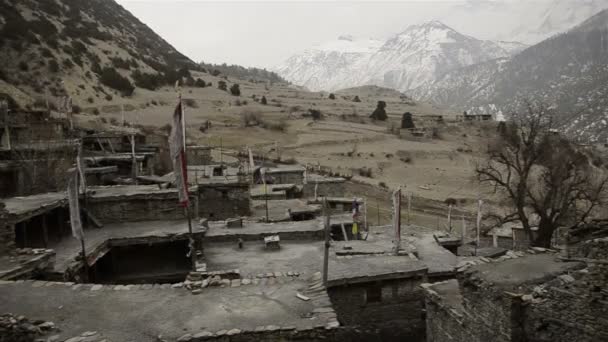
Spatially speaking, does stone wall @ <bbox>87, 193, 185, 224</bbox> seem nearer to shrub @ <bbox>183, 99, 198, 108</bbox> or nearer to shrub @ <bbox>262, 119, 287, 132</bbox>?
shrub @ <bbox>262, 119, 287, 132</bbox>

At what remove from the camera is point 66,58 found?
2105 inches

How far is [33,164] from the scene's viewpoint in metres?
21.0

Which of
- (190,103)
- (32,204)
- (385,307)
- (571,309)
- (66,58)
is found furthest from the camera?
(190,103)

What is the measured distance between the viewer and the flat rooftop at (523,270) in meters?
10.2

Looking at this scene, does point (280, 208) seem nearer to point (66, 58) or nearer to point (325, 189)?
point (325, 189)

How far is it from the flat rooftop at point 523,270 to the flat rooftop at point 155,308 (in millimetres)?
4005

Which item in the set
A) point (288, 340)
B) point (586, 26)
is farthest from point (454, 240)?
point (586, 26)

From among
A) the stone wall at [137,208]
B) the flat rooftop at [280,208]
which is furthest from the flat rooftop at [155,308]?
the flat rooftop at [280,208]

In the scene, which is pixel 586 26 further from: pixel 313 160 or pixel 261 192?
pixel 261 192

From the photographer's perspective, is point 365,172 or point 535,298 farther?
point 365,172

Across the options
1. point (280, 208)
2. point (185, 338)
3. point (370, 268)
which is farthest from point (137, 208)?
point (185, 338)

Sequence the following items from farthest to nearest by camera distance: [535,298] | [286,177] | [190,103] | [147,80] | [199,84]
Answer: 1. [199,84]
2. [147,80]
3. [190,103]
4. [286,177]
5. [535,298]

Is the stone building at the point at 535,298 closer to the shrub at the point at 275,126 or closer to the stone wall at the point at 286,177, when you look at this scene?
the stone wall at the point at 286,177

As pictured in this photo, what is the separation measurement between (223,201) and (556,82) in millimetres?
118467
